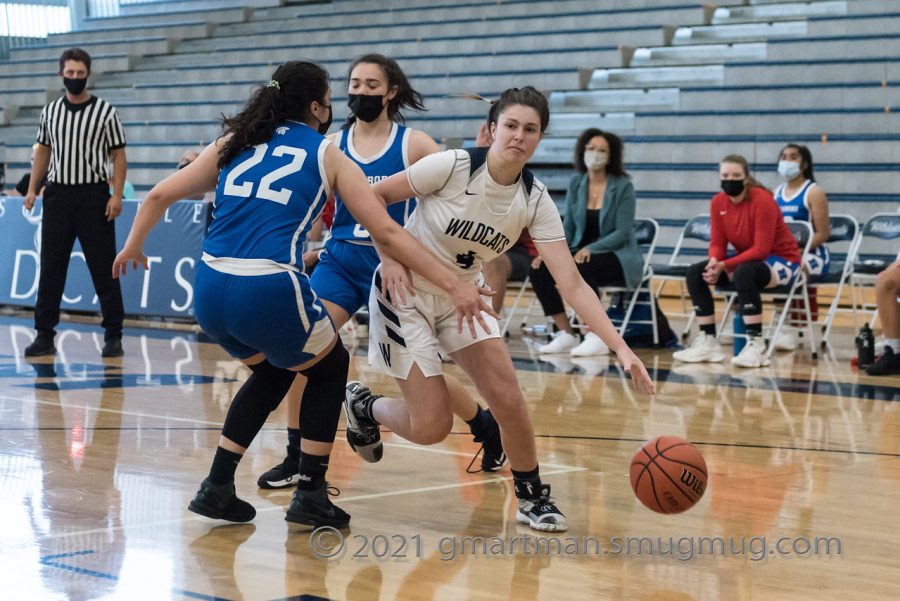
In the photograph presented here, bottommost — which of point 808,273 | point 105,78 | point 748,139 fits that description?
point 808,273

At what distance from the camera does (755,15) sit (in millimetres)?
14500

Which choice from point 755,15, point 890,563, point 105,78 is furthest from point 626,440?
point 105,78

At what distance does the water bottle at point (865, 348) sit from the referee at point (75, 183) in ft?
15.8

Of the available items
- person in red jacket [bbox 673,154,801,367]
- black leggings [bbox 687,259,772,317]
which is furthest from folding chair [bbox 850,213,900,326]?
black leggings [bbox 687,259,772,317]

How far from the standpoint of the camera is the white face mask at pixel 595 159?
8.98m

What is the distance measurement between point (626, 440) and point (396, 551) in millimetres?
2143

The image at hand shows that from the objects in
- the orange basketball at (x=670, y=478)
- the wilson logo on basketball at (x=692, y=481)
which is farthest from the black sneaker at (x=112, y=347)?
the wilson logo on basketball at (x=692, y=481)

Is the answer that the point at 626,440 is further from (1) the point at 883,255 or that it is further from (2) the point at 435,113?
(2) the point at 435,113

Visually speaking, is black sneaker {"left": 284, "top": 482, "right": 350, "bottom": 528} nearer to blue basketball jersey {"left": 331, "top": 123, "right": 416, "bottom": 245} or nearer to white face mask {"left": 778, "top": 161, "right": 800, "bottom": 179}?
blue basketball jersey {"left": 331, "top": 123, "right": 416, "bottom": 245}

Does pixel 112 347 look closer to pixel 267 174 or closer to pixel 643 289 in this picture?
pixel 643 289

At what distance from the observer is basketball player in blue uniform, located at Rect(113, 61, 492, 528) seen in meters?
3.47

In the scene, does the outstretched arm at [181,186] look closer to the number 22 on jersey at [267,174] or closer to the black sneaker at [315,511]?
the number 22 on jersey at [267,174]

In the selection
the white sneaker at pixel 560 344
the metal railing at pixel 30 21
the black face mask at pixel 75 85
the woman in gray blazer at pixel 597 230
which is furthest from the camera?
the metal railing at pixel 30 21

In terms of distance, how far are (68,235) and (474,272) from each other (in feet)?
14.8
